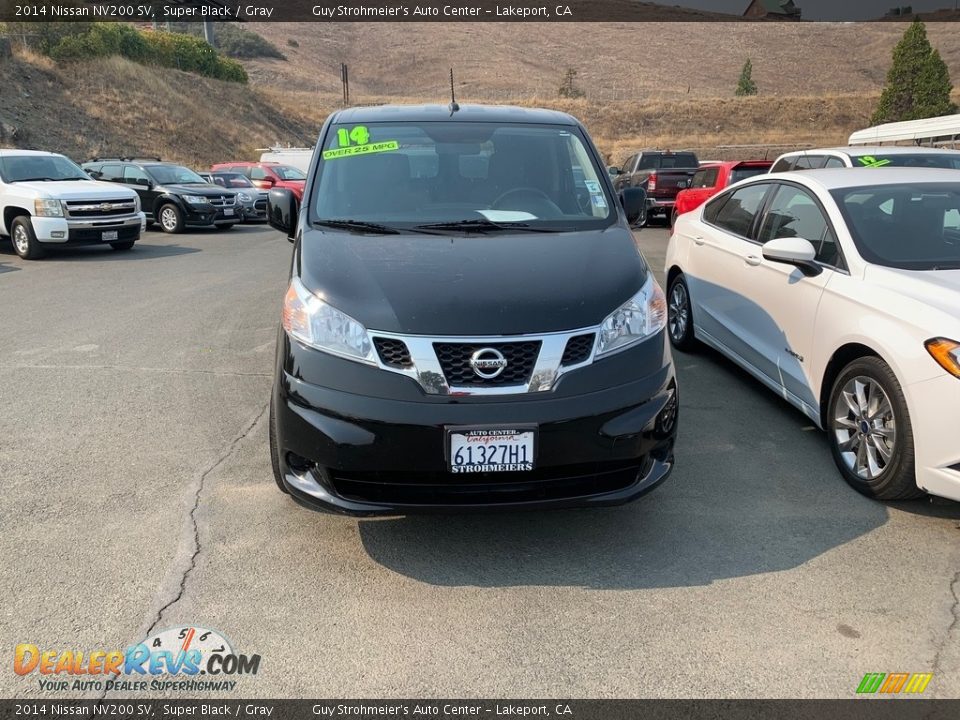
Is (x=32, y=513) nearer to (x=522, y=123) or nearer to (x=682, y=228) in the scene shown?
(x=522, y=123)

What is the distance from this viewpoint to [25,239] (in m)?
13.5

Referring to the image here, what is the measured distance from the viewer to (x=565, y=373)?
3.33 m

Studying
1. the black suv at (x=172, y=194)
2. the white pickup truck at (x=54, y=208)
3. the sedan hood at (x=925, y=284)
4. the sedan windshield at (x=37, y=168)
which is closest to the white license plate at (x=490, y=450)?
the sedan hood at (x=925, y=284)

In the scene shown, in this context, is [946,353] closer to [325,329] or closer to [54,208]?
[325,329]

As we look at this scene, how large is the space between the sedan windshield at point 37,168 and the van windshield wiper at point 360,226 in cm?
1218

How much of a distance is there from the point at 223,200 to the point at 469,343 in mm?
17415

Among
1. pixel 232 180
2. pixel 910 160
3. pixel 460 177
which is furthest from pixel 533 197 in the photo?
pixel 232 180

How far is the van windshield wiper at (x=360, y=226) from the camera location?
4.26 meters

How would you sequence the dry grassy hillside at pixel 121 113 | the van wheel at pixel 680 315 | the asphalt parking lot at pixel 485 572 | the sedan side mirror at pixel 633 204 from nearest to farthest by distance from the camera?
the asphalt parking lot at pixel 485 572 < the sedan side mirror at pixel 633 204 < the van wheel at pixel 680 315 < the dry grassy hillside at pixel 121 113

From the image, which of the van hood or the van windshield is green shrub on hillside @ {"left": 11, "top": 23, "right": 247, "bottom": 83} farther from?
the van windshield

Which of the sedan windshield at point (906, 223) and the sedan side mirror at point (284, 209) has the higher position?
the sedan windshield at point (906, 223)

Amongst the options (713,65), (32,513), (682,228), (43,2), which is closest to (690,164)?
(682,228)

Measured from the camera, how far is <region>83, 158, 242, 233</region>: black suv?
60.9 ft

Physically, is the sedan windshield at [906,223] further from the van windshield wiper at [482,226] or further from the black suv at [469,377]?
the van windshield wiper at [482,226]
